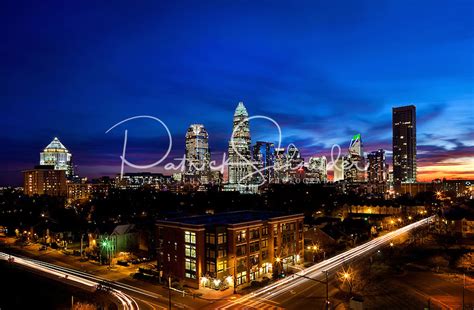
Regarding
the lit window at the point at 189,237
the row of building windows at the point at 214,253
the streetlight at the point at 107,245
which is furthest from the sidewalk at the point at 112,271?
the lit window at the point at 189,237

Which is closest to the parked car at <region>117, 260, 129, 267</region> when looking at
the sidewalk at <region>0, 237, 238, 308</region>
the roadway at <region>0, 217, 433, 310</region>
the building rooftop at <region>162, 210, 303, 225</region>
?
the sidewalk at <region>0, 237, 238, 308</region>

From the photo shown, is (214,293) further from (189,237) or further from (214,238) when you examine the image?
(189,237)

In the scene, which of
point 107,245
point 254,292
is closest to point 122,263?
point 107,245

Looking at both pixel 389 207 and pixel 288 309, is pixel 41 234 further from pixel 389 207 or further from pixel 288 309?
pixel 389 207

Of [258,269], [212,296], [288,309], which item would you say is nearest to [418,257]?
[258,269]

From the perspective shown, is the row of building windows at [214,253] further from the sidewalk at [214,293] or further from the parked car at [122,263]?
the parked car at [122,263]

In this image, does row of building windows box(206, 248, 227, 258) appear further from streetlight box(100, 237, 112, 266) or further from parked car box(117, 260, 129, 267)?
streetlight box(100, 237, 112, 266)
